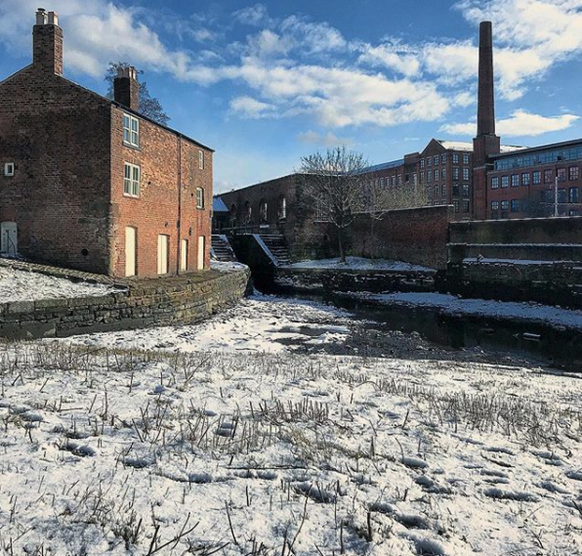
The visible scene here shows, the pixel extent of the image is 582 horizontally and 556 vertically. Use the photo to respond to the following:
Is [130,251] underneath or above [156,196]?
underneath

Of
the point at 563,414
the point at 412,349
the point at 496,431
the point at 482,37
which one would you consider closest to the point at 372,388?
the point at 496,431

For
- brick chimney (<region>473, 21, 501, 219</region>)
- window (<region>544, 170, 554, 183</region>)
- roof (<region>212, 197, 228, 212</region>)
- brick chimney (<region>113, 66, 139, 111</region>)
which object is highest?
brick chimney (<region>473, 21, 501, 219</region>)

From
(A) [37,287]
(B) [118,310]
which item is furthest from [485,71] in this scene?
(A) [37,287]

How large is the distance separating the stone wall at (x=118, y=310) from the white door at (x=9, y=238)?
4.54 metres

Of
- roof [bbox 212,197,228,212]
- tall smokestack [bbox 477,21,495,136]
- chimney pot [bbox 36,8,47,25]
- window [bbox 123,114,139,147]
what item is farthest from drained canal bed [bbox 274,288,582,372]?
tall smokestack [bbox 477,21,495,136]

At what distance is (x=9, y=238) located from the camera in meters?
16.5

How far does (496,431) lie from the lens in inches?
184

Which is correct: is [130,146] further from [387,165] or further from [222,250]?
[387,165]

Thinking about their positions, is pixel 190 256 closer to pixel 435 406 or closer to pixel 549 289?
pixel 549 289

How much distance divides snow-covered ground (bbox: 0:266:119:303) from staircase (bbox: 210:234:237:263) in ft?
58.9

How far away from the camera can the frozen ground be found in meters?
2.61

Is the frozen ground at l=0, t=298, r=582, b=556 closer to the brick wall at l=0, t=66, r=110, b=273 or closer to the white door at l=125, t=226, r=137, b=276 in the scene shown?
the brick wall at l=0, t=66, r=110, b=273

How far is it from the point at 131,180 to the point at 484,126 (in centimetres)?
4842

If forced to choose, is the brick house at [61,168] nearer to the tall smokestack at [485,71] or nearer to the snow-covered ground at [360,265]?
the snow-covered ground at [360,265]
